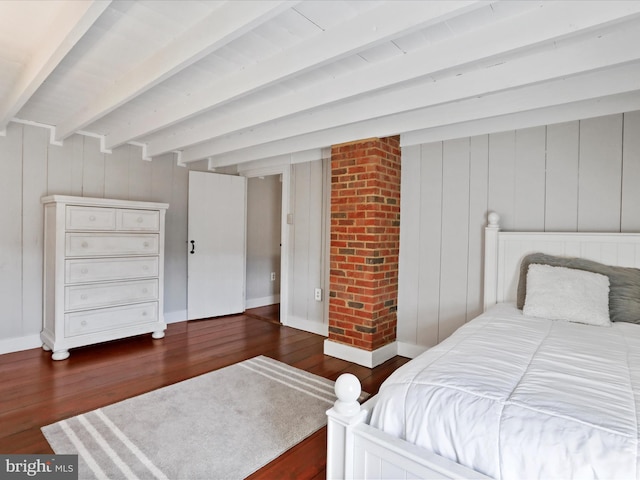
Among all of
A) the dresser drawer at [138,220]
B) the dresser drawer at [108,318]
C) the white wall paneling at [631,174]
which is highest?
the white wall paneling at [631,174]

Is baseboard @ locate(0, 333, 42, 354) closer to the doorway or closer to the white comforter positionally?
the doorway

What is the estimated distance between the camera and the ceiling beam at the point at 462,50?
4.73 feet

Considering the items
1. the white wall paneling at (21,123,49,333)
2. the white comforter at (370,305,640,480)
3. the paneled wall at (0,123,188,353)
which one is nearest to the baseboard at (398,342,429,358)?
the white comforter at (370,305,640,480)

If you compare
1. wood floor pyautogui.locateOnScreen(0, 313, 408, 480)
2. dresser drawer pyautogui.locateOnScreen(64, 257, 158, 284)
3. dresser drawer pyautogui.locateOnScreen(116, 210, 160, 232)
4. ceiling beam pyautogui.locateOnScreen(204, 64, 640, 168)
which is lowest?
wood floor pyautogui.locateOnScreen(0, 313, 408, 480)

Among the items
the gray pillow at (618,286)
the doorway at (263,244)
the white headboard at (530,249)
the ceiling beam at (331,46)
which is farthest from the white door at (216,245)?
the gray pillow at (618,286)

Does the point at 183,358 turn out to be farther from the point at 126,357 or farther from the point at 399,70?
the point at 399,70

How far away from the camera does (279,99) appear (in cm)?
263

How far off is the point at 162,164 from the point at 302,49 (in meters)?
3.12

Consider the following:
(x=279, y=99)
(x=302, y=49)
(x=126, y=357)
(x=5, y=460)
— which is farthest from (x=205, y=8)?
(x=126, y=357)

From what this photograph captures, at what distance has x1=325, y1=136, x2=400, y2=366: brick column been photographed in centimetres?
313

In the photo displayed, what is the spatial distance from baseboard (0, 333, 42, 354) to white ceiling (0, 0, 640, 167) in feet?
6.80

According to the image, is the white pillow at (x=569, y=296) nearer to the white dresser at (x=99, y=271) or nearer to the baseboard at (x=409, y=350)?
the baseboard at (x=409, y=350)

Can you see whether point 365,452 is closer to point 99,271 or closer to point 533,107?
point 533,107

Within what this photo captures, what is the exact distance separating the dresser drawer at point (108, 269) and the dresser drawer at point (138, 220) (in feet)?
1.05
